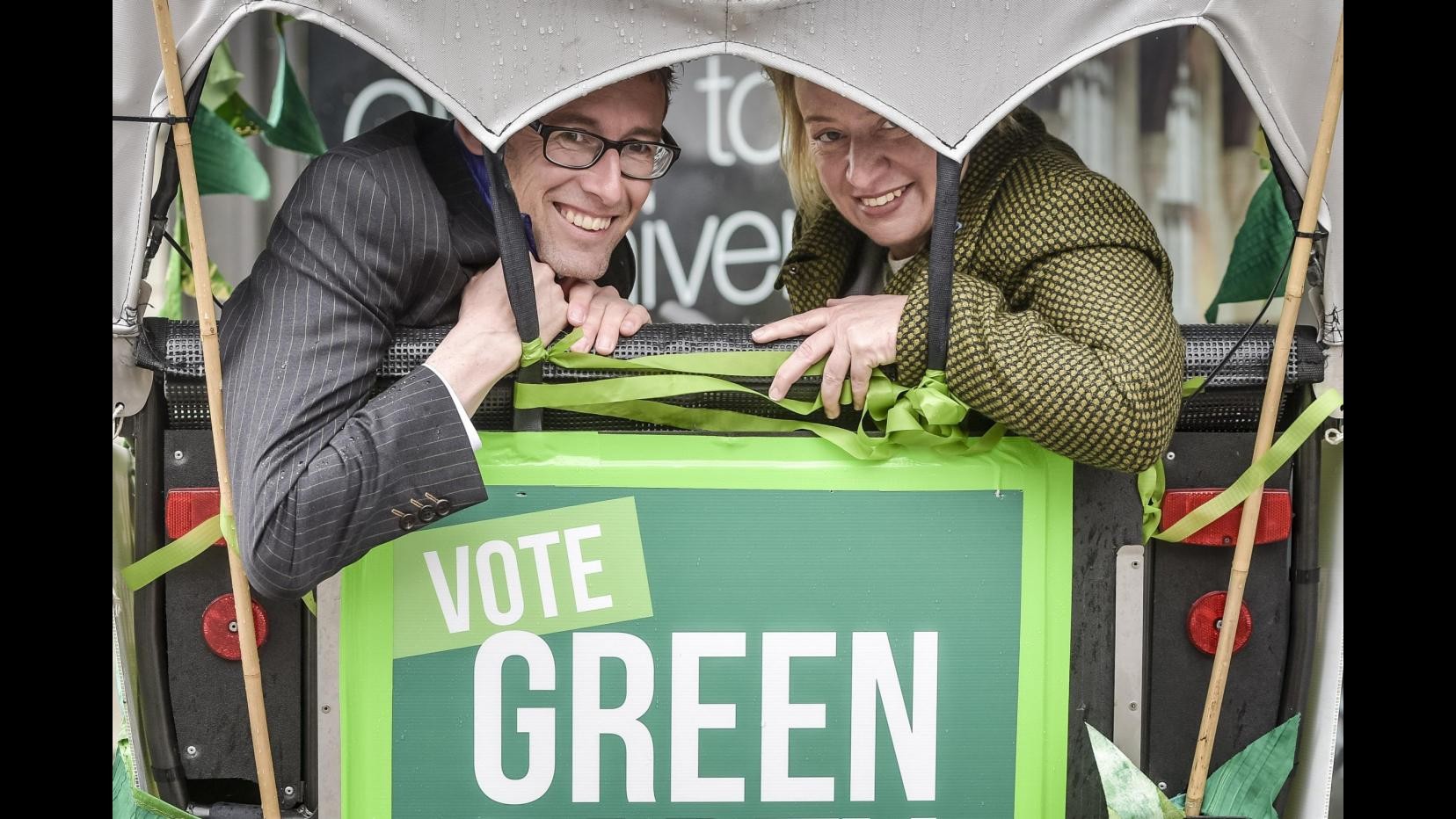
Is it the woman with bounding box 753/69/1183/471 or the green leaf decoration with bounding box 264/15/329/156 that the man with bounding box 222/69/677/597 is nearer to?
the woman with bounding box 753/69/1183/471

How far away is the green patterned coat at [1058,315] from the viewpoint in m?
2.28

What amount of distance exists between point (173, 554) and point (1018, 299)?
5.10ft

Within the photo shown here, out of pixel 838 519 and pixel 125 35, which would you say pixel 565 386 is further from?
pixel 125 35

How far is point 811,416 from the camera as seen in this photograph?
2500 millimetres

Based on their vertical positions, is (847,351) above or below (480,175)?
below

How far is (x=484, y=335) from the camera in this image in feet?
7.83

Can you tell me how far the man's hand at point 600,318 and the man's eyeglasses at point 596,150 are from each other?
0.26 m

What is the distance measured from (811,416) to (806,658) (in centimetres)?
42

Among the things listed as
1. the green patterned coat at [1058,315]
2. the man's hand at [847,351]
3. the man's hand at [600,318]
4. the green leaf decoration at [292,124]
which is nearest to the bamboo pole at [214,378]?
the man's hand at [600,318]

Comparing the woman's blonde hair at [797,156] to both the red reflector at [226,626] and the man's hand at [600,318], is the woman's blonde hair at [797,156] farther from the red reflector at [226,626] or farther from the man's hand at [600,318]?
the red reflector at [226,626]

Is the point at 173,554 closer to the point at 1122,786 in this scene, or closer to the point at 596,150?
the point at 596,150

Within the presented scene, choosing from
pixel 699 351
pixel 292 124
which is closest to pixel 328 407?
pixel 699 351

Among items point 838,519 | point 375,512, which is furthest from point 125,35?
point 838,519

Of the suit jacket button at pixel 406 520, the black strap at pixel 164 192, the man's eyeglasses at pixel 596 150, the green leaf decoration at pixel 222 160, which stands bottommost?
the suit jacket button at pixel 406 520
